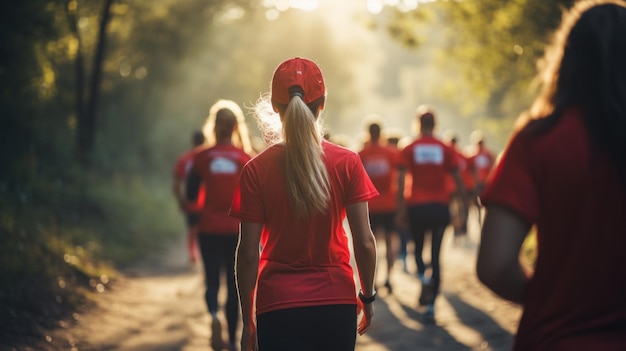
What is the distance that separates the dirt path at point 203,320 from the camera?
8492 millimetres

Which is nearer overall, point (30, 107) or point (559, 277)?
point (559, 277)

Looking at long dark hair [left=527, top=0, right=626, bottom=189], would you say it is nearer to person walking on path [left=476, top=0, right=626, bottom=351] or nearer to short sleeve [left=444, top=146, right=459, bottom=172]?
person walking on path [left=476, top=0, right=626, bottom=351]

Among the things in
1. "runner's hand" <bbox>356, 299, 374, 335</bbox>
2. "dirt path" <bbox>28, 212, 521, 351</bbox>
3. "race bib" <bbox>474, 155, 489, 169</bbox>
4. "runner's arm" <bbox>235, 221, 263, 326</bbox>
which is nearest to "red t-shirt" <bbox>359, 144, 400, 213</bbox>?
"dirt path" <bbox>28, 212, 521, 351</bbox>

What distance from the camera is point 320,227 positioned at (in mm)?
3797

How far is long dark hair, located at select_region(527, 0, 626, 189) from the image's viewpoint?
2244mm

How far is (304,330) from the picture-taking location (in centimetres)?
369

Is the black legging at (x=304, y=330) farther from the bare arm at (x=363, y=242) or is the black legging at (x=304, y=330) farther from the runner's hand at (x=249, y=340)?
the bare arm at (x=363, y=242)

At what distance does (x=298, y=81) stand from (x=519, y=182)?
1.77 meters

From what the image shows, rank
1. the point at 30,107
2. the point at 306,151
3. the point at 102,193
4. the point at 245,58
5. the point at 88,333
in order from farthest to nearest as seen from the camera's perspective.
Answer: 1. the point at 245,58
2. the point at 102,193
3. the point at 30,107
4. the point at 88,333
5. the point at 306,151

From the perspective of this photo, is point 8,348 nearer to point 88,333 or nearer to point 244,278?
point 88,333

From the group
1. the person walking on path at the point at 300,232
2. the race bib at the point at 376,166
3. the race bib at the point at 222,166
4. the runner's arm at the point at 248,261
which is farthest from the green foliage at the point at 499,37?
the runner's arm at the point at 248,261

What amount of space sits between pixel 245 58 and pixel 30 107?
30.1m

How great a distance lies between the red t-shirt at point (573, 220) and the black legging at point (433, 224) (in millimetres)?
7196

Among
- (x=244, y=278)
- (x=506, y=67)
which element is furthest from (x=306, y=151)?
(x=506, y=67)
